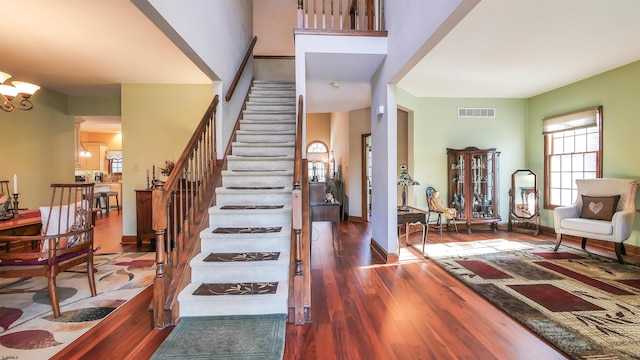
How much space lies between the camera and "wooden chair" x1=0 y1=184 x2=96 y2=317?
2371 millimetres

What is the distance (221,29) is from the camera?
3768 mm

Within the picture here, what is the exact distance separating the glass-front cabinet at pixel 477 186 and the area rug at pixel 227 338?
4746mm

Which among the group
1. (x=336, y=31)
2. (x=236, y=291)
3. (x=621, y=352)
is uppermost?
(x=336, y=31)

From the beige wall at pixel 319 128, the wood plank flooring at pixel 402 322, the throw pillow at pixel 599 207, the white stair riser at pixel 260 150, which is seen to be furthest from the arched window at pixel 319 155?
the throw pillow at pixel 599 207

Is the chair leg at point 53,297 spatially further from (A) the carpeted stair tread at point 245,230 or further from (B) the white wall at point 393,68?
(B) the white wall at point 393,68

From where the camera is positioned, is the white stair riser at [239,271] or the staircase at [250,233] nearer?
the staircase at [250,233]

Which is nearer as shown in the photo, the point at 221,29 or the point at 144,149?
the point at 221,29

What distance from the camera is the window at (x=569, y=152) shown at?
483cm

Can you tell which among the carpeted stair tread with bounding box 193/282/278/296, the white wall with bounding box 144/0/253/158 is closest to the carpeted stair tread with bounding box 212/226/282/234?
the carpeted stair tread with bounding box 193/282/278/296

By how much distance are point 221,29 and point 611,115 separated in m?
6.07

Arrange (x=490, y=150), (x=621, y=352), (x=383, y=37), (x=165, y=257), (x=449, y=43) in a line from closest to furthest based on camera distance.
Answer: (x=621, y=352) < (x=165, y=257) < (x=449, y=43) < (x=383, y=37) < (x=490, y=150)

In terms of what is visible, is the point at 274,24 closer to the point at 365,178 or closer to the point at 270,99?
the point at 270,99

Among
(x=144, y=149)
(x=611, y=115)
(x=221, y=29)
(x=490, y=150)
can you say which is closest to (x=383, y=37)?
(x=221, y=29)

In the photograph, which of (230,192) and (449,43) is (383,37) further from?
(230,192)
